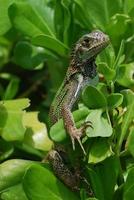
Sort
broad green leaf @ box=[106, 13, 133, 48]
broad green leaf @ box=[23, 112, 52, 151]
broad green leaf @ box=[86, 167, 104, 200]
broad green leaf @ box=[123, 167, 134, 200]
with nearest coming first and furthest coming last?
1. broad green leaf @ box=[123, 167, 134, 200]
2. broad green leaf @ box=[86, 167, 104, 200]
3. broad green leaf @ box=[106, 13, 133, 48]
4. broad green leaf @ box=[23, 112, 52, 151]

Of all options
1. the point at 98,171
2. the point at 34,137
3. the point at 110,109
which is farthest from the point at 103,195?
the point at 34,137

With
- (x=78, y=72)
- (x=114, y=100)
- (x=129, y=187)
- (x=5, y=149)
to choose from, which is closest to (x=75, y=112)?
(x=114, y=100)

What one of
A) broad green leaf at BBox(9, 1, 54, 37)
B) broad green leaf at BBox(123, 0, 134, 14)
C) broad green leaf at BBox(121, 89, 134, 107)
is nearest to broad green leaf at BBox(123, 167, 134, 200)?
broad green leaf at BBox(121, 89, 134, 107)

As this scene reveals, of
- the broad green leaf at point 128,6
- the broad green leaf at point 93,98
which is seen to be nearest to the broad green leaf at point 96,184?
the broad green leaf at point 93,98

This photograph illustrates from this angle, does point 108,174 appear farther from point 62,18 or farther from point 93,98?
point 62,18

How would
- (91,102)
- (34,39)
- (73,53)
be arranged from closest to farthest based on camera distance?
(91,102), (34,39), (73,53)

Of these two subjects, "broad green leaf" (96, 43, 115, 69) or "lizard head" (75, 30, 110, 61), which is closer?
"broad green leaf" (96, 43, 115, 69)

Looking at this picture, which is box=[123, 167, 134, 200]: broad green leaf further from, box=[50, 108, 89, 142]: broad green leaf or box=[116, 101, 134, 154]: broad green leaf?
box=[50, 108, 89, 142]: broad green leaf

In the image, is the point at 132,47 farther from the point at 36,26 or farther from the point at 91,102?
the point at 91,102
